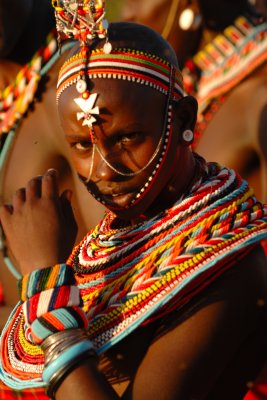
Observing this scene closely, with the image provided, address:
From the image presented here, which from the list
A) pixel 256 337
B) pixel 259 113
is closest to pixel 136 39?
pixel 256 337

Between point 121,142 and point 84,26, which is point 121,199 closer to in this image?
point 121,142

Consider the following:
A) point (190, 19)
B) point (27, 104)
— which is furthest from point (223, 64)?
point (27, 104)

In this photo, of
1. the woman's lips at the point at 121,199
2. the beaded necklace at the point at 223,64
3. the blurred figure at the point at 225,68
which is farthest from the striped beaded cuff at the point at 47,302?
the beaded necklace at the point at 223,64

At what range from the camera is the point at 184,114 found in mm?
2582

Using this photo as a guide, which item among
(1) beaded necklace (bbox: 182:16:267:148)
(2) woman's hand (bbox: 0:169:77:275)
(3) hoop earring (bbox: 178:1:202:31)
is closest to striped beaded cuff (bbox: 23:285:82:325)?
(2) woman's hand (bbox: 0:169:77:275)

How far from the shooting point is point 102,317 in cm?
244

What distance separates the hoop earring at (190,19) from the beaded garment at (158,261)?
262 centimetres

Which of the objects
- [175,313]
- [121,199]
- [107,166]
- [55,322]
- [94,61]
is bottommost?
[175,313]

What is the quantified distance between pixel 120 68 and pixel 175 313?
67 centimetres

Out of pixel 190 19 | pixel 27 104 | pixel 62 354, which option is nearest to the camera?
pixel 62 354

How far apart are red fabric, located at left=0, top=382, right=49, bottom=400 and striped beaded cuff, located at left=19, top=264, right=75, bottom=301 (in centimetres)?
32

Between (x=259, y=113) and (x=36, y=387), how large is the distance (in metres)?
2.46

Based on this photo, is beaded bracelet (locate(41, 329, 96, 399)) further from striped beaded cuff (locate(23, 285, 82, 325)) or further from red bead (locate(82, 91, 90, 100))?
red bead (locate(82, 91, 90, 100))

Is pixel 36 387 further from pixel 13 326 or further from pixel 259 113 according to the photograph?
pixel 259 113
